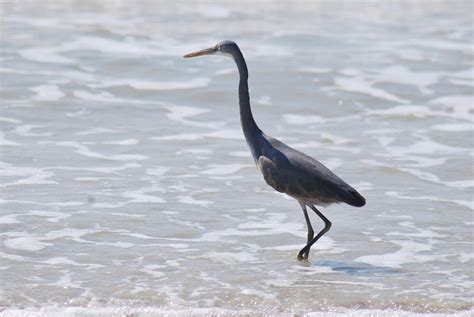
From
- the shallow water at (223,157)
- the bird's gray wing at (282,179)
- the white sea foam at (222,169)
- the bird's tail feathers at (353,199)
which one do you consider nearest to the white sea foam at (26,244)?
the shallow water at (223,157)

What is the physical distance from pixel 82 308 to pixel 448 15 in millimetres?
10706

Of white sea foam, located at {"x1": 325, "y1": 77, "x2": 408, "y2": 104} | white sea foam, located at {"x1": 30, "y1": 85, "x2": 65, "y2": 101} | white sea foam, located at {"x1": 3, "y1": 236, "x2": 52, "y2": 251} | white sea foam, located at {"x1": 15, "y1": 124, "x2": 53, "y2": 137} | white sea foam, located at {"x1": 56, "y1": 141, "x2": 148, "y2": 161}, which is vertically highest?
white sea foam, located at {"x1": 325, "y1": 77, "x2": 408, "y2": 104}

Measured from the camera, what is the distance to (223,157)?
9.16 meters

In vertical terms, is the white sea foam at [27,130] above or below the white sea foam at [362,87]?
below

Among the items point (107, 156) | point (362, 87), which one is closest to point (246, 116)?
point (107, 156)

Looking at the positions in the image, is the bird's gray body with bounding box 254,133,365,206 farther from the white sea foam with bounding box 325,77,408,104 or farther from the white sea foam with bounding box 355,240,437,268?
the white sea foam with bounding box 325,77,408,104

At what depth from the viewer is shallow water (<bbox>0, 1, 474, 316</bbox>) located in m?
6.25

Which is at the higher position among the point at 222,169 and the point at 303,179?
the point at 303,179

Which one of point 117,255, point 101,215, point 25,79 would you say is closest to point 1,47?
point 25,79

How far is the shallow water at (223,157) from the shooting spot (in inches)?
246

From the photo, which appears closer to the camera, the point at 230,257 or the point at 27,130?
the point at 230,257

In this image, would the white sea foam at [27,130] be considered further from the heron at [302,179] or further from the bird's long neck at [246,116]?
the heron at [302,179]

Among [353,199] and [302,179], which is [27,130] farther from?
[353,199]

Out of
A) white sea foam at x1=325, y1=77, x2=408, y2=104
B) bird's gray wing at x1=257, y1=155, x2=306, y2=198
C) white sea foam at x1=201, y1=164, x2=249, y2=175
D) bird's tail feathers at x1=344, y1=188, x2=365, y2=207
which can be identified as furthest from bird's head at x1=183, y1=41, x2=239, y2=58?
→ white sea foam at x1=325, y1=77, x2=408, y2=104
